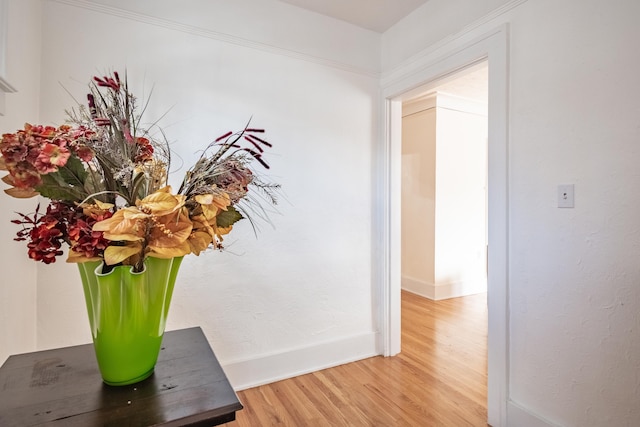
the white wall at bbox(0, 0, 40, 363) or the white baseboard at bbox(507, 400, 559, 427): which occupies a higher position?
the white wall at bbox(0, 0, 40, 363)

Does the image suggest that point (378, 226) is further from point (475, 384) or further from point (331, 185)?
point (475, 384)

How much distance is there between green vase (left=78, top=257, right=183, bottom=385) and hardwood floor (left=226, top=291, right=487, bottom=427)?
4.14 feet

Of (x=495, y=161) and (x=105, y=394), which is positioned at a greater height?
(x=495, y=161)

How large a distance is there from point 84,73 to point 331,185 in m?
1.66

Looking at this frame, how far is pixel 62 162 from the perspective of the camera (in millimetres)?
691

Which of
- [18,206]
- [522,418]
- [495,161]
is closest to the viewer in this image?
[18,206]

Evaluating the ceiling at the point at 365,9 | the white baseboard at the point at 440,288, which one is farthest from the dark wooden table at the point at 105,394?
the white baseboard at the point at 440,288

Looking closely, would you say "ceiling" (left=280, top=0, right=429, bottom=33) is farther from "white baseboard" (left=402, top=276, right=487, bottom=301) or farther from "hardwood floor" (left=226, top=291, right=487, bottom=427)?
"white baseboard" (left=402, top=276, right=487, bottom=301)

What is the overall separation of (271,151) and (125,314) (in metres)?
1.63

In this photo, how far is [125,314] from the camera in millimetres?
806

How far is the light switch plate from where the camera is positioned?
1512 millimetres

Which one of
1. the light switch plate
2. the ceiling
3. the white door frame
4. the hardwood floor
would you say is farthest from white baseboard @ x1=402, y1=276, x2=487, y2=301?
the ceiling

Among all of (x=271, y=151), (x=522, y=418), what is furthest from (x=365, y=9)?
(x=522, y=418)

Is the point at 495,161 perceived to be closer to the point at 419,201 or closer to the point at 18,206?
the point at 18,206
